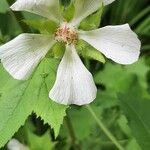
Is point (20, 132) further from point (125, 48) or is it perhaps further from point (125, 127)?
point (125, 48)

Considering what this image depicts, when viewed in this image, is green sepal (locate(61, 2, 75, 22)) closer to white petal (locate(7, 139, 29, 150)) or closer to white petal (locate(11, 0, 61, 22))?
white petal (locate(11, 0, 61, 22))

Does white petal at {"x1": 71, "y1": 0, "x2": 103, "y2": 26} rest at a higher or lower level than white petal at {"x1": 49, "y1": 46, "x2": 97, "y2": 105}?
higher

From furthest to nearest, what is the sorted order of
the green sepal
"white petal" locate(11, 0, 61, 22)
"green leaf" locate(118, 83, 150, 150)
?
"green leaf" locate(118, 83, 150, 150)
the green sepal
"white petal" locate(11, 0, 61, 22)

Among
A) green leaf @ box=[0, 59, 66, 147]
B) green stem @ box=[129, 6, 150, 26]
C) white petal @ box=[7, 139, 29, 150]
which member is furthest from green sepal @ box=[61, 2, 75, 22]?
green stem @ box=[129, 6, 150, 26]

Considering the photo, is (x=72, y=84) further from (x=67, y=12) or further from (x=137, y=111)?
(x=137, y=111)

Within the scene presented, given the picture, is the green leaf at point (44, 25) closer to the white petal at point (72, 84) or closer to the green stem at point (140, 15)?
the white petal at point (72, 84)

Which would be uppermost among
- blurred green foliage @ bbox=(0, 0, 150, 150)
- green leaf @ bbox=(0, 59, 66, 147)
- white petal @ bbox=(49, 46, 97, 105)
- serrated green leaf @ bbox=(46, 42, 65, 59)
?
serrated green leaf @ bbox=(46, 42, 65, 59)

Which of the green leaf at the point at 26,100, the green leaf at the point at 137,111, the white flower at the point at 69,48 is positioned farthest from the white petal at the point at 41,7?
the green leaf at the point at 137,111

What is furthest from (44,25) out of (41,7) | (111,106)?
(111,106)

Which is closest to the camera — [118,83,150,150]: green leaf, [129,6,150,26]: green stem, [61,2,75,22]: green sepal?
[61,2,75,22]: green sepal
